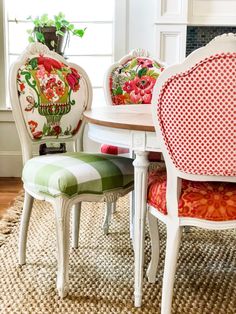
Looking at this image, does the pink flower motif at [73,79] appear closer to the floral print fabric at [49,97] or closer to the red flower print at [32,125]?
the floral print fabric at [49,97]

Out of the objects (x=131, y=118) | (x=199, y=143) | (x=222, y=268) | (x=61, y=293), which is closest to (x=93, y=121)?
(x=131, y=118)

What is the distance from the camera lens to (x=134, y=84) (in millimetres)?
2820

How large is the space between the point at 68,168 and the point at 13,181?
203 cm

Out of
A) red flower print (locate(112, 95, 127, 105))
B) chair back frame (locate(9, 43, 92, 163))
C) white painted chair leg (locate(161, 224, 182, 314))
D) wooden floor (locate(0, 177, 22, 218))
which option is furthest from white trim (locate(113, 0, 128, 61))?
white painted chair leg (locate(161, 224, 182, 314))

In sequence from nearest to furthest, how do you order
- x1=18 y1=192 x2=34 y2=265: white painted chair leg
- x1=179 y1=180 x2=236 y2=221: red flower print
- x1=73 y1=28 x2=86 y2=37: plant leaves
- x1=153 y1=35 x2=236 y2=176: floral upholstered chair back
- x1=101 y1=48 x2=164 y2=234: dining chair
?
x1=153 y1=35 x2=236 y2=176: floral upholstered chair back, x1=179 y1=180 x2=236 y2=221: red flower print, x1=18 y1=192 x2=34 y2=265: white painted chair leg, x1=101 y1=48 x2=164 y2=234: dining chair, x1=73 y1=28 x2=86 y2=37: plant leaves

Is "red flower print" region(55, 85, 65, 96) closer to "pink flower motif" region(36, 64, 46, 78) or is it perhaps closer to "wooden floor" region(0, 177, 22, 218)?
"pink flower motif" region(36, 64, 46, 78)

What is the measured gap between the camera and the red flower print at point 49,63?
222 centimetres

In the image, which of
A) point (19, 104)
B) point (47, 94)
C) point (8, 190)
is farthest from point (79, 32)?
point (19, 104)

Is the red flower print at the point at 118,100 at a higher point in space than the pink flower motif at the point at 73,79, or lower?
lower

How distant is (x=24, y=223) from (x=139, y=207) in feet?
2.05

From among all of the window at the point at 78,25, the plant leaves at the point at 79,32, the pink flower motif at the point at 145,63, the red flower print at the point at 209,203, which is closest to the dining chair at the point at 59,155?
the red flower print at the point at 209,203

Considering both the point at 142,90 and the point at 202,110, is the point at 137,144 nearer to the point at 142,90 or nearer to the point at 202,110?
the point at 202,110

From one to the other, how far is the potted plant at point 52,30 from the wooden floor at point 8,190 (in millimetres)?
1069

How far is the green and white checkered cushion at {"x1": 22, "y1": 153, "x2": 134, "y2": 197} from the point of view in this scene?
6.06 feet
